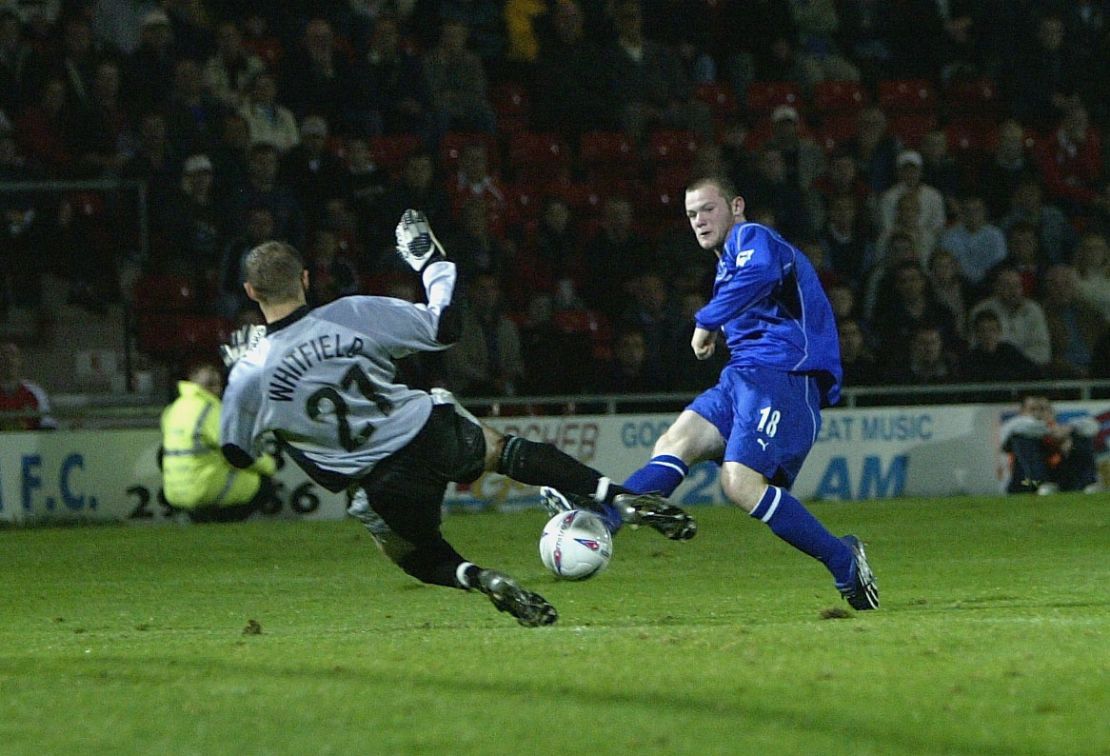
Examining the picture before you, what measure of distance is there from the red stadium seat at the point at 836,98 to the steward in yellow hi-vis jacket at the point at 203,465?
8.03 meters

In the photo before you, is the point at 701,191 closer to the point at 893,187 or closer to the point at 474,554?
the point at 474,554

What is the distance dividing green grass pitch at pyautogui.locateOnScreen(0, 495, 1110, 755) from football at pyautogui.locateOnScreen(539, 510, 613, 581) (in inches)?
11.1

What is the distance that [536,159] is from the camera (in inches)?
710

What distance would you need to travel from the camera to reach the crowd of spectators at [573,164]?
1580cm

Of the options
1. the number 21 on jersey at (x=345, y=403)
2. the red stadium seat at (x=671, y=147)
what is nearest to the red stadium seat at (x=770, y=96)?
the red stadium seat at (x=671, y=147)

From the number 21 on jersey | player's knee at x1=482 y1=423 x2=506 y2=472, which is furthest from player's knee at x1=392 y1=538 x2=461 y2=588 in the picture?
the number 21 on jersey

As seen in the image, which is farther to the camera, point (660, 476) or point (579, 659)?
point (660, 476)

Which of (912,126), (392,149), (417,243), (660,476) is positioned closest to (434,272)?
(417,243)

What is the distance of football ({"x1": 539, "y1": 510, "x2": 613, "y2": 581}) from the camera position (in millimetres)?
7449

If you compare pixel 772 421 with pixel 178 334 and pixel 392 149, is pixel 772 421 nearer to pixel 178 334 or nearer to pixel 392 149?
pixel 178 334

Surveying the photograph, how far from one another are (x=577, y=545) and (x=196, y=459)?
7.20 meters

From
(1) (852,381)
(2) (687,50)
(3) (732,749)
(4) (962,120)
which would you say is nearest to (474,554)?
(1) (852,381)

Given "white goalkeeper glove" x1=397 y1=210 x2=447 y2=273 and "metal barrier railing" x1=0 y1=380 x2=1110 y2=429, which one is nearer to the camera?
"white goalkeeper glove" x1=397 y1=210 x2=447 y2=273

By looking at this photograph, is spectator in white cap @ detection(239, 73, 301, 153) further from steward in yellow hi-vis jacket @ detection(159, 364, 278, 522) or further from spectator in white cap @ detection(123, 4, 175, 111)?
steward in yellow hi-vis jacket @ detection(159, 364, 278, 522)
